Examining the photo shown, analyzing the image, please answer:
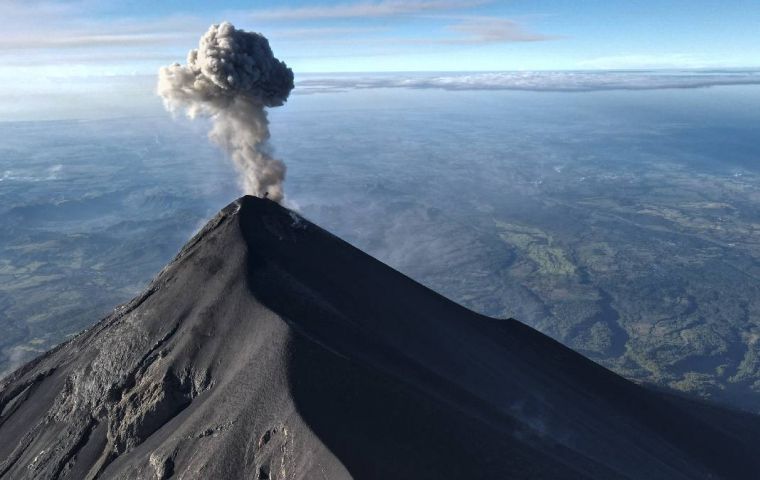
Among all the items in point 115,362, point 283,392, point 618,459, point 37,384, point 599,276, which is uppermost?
point 283,392

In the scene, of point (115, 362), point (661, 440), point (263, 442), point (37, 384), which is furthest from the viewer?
point (661, 440)

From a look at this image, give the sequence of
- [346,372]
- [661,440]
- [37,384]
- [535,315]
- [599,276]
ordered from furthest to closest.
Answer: [599,276]
[535,315]
[661,440]
[37,384]
[346,372]

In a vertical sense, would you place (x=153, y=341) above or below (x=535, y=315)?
above

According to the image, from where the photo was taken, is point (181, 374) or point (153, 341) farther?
point (153, 341)

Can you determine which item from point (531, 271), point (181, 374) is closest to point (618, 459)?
point (181, 374)

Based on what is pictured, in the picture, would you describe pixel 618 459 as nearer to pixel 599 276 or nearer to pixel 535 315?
pixel 535 315

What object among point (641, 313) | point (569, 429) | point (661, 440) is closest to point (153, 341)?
point (569, 429)
